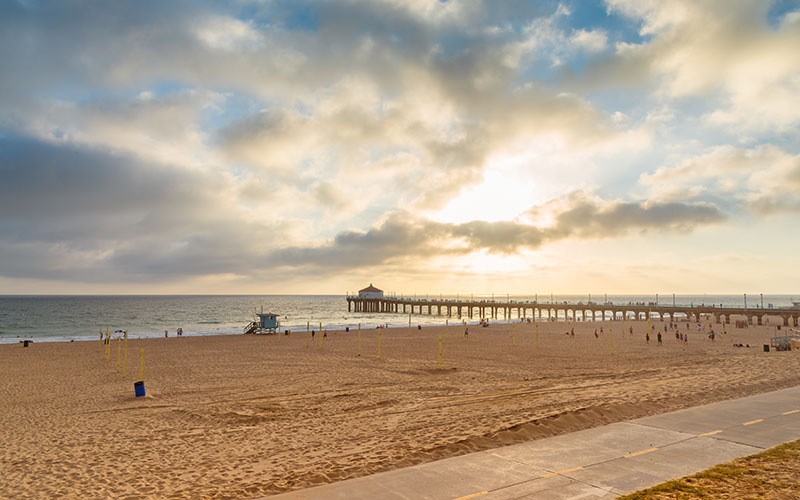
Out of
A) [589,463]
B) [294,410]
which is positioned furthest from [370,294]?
[589,463]

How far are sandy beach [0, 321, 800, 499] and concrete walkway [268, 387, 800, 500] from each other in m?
1.11

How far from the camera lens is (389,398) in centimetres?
1716

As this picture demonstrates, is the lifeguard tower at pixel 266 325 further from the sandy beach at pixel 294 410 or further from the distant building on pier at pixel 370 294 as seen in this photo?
the distant building on pier at pixel 370 294

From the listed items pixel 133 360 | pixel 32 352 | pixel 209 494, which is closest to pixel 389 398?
pixel 209 494

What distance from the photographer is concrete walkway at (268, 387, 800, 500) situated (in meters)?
7.52

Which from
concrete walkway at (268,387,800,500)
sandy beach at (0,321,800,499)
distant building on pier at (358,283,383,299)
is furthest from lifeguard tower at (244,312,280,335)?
distant building on pier at (358,283,383,299)

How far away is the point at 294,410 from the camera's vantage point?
15578 mm

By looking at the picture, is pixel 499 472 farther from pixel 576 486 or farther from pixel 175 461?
pixel 175 461

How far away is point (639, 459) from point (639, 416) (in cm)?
469

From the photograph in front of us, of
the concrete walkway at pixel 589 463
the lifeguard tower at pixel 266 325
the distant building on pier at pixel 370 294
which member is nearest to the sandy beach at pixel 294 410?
the concrete walkway at pixel 589 463

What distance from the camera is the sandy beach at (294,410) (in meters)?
9.74

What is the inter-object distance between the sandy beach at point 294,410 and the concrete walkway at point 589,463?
1.11 m

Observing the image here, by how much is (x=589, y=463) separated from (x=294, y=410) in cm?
995

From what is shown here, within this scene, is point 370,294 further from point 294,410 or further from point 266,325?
point 294,410
